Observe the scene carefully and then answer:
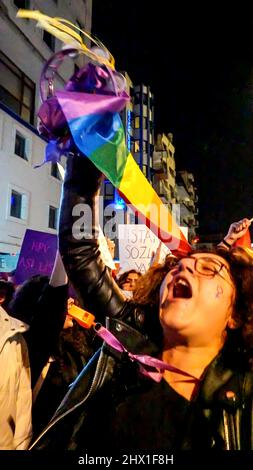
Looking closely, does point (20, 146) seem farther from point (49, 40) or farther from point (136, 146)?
point (136, 146)

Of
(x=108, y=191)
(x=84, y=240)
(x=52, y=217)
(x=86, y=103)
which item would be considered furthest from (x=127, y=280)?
(x=108, y=191)

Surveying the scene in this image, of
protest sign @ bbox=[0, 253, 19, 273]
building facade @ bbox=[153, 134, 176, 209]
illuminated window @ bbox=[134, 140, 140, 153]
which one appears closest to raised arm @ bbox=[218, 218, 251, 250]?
protest sign @ bbox=[0, 253, 19, 273]

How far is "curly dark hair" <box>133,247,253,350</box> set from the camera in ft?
5.09

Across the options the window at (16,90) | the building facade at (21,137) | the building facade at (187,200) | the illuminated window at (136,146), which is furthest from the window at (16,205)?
the building facade at (187,200)

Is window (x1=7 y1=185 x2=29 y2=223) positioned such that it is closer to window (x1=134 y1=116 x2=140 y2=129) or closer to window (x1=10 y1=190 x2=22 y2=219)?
window (x1=10 y1=190 x2=22 y2=219)

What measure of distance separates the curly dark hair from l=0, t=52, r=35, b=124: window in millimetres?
13130

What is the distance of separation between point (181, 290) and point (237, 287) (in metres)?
0.24

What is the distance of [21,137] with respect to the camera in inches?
561

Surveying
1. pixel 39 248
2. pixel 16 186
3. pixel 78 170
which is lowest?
pixel 39 248

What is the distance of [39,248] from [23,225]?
10.9 meters

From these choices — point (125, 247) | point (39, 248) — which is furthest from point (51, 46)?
point (39, 248)

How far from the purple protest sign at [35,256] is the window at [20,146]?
37.4 ft
